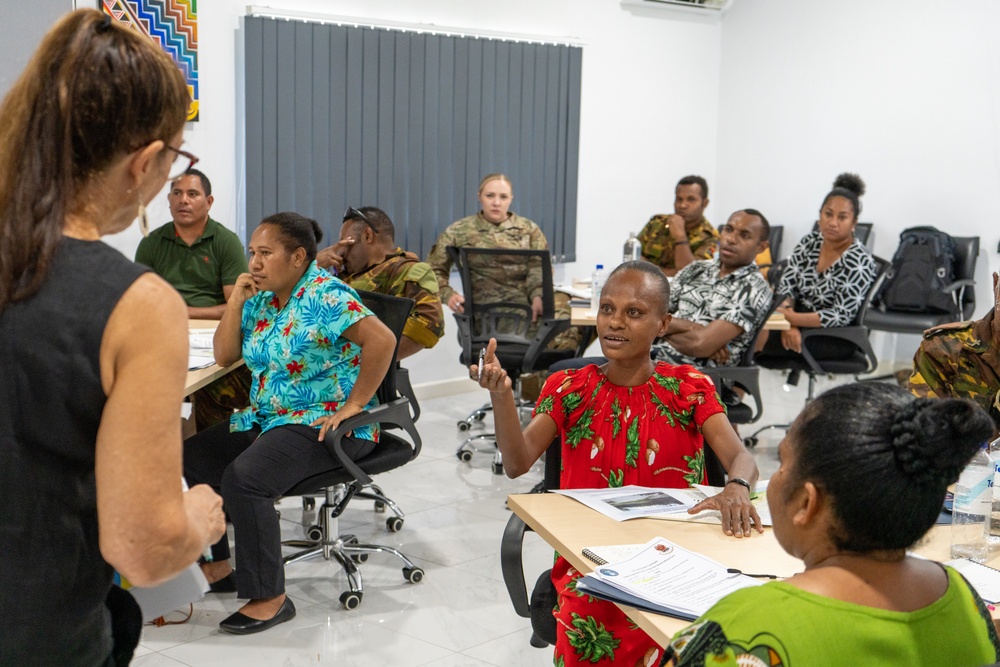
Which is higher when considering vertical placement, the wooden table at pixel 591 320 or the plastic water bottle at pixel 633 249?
the plastic water bottle at pixel 633 249

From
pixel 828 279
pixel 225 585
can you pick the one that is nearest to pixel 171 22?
pixel 225 585

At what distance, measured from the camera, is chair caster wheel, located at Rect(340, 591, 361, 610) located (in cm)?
341

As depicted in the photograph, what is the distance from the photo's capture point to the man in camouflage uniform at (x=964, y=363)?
2.45 m

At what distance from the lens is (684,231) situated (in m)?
6.00

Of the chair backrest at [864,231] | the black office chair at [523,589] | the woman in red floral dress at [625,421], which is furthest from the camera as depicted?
the chair backrest at [864,231]

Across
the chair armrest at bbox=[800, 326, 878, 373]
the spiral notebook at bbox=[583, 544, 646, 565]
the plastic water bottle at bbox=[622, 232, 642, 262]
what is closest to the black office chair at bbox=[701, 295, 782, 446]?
the chair armrest at bbox=[800, 326, 878, 373]

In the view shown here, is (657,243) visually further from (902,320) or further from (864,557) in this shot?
(864,557)

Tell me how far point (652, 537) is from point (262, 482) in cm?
158

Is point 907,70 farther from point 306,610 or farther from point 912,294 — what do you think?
point 306,610

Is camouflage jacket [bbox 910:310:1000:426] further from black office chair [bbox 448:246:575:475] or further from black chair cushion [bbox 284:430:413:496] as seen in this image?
black office chair [bbox 448:246:575:475]

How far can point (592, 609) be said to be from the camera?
213cm

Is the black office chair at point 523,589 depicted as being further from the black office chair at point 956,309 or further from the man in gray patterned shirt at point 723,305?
the black office chair at point 956,309

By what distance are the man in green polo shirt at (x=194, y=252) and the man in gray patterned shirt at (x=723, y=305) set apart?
1.96 metres

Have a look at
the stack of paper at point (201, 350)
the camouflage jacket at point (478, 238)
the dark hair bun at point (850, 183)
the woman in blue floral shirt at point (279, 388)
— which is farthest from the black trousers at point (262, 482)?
the dark hair bun at point (850, 183)
